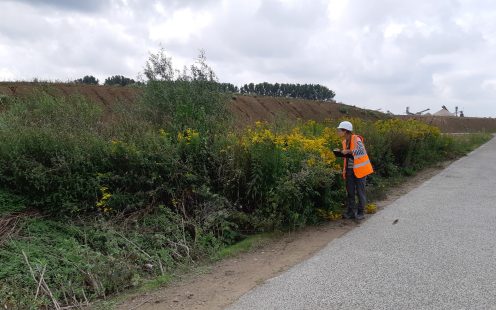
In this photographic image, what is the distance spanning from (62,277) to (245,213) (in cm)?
353

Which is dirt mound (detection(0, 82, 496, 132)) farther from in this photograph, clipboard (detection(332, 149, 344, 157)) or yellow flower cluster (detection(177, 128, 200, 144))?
yellow flower cluster (detection(177, 128, 200, 144))

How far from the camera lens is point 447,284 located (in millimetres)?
5285

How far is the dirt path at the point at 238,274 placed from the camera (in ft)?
→ 17.1

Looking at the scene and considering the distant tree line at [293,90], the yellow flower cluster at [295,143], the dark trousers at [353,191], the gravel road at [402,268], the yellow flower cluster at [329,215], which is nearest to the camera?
the gravel road at [402,268]

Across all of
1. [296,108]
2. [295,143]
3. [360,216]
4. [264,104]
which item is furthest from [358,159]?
[296,108]

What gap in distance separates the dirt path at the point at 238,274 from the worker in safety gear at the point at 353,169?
56 cm

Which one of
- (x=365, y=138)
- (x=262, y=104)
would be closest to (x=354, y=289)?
(x=365, y=138)

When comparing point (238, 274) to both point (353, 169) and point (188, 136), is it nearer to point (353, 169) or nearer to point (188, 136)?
point (188, 136)

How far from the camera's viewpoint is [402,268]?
589 centimetres

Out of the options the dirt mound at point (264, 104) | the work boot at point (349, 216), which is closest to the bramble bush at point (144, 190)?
the work boot at point (349, 216)

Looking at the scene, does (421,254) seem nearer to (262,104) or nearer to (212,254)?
(212,254)

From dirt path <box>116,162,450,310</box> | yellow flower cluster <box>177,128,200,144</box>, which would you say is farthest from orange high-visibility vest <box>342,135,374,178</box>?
yellow flower cluster <box>177,128,200,144</box>

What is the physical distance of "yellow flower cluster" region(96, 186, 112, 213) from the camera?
7.53 m

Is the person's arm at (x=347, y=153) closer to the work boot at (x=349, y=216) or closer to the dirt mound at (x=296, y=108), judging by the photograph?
A: the work boot at (x=349, y=216)
